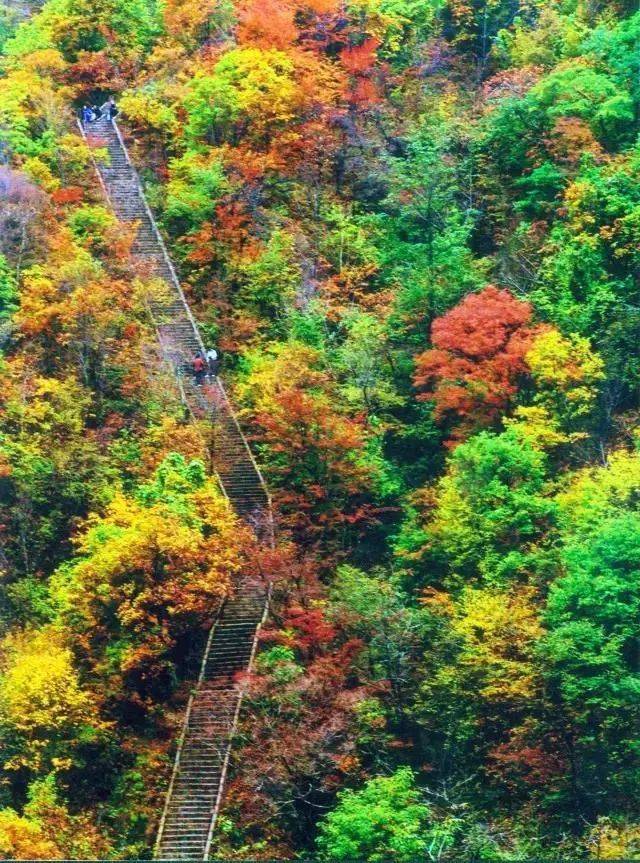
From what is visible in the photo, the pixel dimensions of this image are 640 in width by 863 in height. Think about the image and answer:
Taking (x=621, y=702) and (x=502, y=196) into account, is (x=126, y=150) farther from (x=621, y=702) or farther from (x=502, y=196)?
(x=621, y=702)

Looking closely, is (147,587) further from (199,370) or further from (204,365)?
(204,365)

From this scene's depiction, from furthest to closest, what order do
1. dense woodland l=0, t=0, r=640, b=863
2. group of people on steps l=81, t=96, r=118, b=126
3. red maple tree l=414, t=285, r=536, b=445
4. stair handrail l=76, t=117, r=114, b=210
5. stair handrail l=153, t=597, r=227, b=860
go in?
group of people on steps l=81, t=96, r=118, b=126
stair handrail l=76, t=117, r=114, b=210
red maple tree l=414, t=285, r=536, b=445
stair handrail l=153, t=597, r=227, b=860
dense woodland l=0, t=0, r=640, b=863

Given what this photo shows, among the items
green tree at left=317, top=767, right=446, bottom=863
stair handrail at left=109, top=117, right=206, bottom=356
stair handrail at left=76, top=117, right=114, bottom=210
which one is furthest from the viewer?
stair handrail at left=76, top=117, right=114, bottom=210

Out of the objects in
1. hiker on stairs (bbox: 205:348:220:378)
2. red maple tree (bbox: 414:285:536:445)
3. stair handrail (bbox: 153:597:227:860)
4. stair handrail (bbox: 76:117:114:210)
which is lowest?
stair handrail (bbox: 153:597:227:860)

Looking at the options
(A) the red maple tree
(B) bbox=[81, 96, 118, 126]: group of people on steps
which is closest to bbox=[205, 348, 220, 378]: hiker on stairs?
(A) the red maple tree

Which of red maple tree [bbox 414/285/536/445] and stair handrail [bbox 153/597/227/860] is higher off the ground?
red maple tree [bbox 414/285/536/445]

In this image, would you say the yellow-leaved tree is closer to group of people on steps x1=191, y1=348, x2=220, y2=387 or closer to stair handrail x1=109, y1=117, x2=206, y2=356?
group of people on steps x1=191, y1=348, x2=220, y2=387

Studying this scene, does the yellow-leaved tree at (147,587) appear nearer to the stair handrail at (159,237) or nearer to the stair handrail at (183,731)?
the stair handrail at (183,731)
